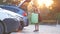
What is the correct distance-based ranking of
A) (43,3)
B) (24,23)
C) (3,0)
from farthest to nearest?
(43,3), (3,0), (24,23)

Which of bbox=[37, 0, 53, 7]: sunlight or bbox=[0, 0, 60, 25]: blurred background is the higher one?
bbox=[37, 0, 53, 7]: sunlight

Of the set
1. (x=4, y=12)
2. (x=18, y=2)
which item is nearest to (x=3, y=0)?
(x=18, y=2)

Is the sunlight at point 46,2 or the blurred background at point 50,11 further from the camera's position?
the sunlight at point 46,2

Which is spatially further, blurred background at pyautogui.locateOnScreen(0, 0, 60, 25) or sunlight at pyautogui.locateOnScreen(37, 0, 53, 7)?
sunlight at pyautogui.locateOnScreen(37, 0, 53, 7)

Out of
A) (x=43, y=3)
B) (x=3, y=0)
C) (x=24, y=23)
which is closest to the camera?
(x=24, y=23)

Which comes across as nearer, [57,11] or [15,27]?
[15,27]

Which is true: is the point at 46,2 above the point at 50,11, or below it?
above

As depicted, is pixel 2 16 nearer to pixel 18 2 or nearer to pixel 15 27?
pixel 15 27

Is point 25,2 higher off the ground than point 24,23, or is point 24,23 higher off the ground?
point 25,2

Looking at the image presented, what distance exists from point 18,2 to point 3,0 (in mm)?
1199

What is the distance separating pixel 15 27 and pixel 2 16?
771 mm

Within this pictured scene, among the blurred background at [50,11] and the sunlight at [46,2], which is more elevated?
the sunlight at [46,2]

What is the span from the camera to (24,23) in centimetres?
1507

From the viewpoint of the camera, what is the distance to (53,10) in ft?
72.4
